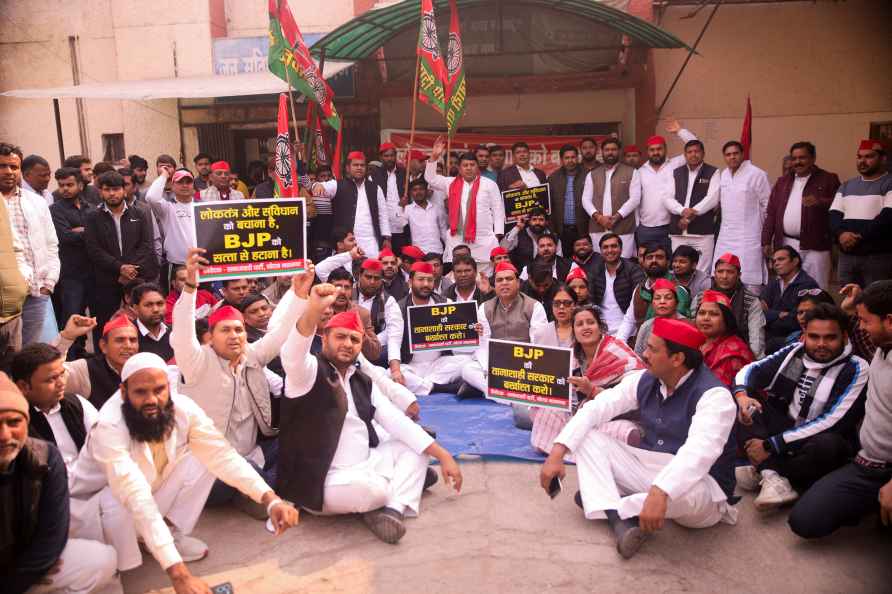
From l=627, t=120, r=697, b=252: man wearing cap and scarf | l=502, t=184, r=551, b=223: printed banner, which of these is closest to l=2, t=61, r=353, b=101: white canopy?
l=502, t=184, r=551, b=223: printed banner

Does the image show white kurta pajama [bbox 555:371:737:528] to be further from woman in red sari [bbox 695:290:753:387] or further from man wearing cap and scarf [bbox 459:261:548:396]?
man wearing cap and scarf [bbox 459:261:548:396]

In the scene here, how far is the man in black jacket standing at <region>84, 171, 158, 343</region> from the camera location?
259 inches

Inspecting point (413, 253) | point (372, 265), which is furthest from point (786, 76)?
point (372, 265)

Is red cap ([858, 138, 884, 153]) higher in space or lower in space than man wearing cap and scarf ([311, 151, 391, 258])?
higher

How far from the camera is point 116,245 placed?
21.9ft

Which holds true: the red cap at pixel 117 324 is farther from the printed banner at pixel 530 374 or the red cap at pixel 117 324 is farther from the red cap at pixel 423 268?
the red cap at pixel 423 268

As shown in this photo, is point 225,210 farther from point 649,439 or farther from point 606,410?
point 649,439

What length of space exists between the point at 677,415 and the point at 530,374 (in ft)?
4.14

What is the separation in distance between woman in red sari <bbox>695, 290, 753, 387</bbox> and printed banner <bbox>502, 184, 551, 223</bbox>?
315cm

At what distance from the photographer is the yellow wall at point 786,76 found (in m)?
10.8

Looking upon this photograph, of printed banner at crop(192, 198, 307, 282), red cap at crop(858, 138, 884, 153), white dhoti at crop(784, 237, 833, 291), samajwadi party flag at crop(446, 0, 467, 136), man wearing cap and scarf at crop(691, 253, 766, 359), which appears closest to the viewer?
printed banner at crop(192, 198, 307, 282)

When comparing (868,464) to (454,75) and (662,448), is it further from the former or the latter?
(454,75)

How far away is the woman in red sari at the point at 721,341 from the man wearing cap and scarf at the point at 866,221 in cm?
199

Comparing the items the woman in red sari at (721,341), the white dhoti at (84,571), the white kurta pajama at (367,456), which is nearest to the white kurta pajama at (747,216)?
the woman in red sari at (721,341)
